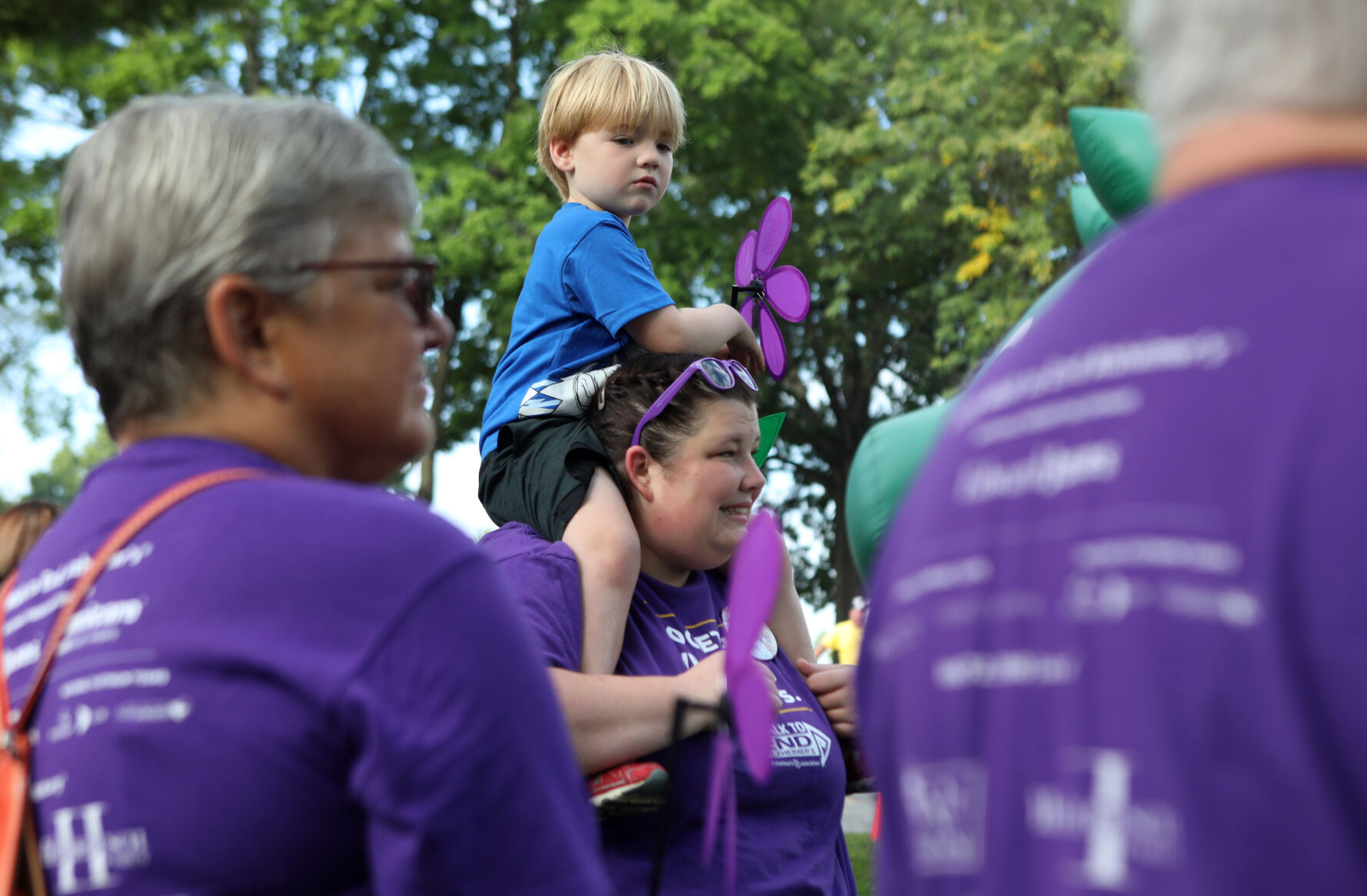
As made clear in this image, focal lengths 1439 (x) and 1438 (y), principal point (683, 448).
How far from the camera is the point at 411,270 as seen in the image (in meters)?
1.54

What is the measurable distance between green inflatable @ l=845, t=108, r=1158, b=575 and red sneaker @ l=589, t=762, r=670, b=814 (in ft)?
1.68

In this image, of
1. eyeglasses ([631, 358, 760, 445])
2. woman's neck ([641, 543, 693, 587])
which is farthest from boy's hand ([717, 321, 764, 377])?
woman's neck ([641, 543, 693, 587])

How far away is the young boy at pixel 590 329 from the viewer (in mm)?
2789

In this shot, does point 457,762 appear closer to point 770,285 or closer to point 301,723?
point 301,723

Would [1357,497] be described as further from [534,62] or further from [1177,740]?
[534,62]

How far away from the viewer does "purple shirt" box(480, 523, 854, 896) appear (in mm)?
2535

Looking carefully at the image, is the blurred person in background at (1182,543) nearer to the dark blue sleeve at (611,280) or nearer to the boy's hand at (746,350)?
the dark blue sleeve at (611,280)

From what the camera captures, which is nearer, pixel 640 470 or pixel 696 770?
pixel 696 770

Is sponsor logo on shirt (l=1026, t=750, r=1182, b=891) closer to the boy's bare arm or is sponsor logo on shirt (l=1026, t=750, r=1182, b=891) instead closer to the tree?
the boy's bare arm

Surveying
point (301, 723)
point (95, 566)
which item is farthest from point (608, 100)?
point (301, 723)

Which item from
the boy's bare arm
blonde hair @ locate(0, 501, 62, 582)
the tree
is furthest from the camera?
the tree

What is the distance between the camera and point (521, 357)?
332cm

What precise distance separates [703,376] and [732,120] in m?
14.3

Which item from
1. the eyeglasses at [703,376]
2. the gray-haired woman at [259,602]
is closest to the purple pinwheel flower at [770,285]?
the eyeglasses at [703,376]
